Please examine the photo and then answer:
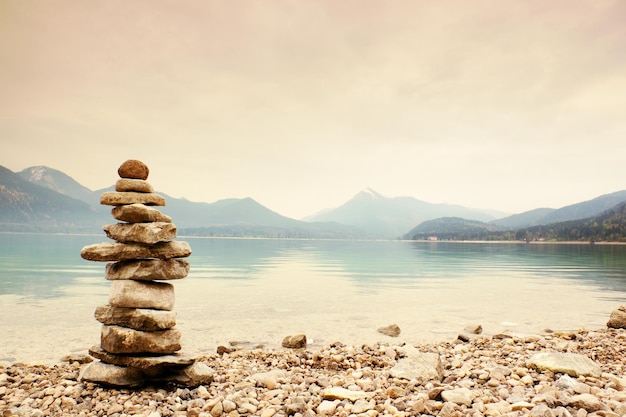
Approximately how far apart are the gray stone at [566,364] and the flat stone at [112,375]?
11.8 meters

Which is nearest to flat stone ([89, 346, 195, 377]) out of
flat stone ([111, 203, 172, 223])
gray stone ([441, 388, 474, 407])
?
flat stone ([111, 203, 172, 223])

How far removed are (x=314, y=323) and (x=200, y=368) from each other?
13.3m

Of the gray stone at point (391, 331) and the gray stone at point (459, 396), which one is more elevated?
the gray stone at point (459, 396)

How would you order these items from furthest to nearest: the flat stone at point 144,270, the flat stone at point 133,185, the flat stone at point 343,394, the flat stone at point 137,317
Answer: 1. the flat stone at point 133,185
2. the flat stone at point 144,270
3. the flat stone at point 137,317
4. the flat stone at point 343,394

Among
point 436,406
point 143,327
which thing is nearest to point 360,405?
point 436,406

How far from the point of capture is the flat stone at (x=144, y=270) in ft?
42.9

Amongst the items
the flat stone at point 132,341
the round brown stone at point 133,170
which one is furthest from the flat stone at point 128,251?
the round brown stone at point 133,170

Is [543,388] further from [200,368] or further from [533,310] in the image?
[533,310]

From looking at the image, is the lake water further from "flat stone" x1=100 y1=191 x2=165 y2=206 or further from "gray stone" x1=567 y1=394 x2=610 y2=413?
"gray stone" x1=567 y1=394 x2=610 y2=413

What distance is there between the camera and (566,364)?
12.7 meters

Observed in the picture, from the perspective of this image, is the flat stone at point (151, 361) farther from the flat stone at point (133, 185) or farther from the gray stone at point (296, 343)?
Answer: the gray stone at point (296, 343)

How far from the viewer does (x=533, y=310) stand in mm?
30797

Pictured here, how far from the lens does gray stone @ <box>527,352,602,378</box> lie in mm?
12203

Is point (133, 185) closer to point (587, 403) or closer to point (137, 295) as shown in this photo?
point (137, 295)
